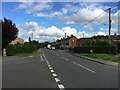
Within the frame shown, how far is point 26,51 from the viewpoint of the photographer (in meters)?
68.9

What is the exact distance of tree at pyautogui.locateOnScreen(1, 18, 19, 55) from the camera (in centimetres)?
5698

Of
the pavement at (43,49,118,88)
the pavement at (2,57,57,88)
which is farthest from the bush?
the pavement at (2,57,57,88)

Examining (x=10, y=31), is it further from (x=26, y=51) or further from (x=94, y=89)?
(x=94, y=89)

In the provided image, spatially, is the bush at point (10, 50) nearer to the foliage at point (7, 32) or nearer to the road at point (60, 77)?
the foliage at point (7, 32)

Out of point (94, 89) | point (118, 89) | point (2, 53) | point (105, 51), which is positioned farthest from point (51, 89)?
point (105, 51)

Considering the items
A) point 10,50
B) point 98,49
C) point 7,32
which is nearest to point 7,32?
point 7,32

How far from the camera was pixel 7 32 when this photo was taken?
5759 cm

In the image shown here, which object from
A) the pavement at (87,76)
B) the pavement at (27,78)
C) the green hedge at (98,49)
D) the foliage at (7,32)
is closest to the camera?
the pavement at (27,78)

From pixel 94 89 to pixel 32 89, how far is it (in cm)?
235

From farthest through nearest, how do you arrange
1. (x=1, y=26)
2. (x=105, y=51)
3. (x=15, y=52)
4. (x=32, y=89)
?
(x=105, y=51) → (x=15, y=52) → (x=1, y=26) → (x=32, y=89)

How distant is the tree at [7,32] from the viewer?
57.0 m

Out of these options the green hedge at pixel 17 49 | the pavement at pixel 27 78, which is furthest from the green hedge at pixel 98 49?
the pavement at pixel 27 78

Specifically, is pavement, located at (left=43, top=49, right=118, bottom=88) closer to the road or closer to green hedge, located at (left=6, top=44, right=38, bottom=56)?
the road

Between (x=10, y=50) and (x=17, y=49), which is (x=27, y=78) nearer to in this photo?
(x=10, y=50)
